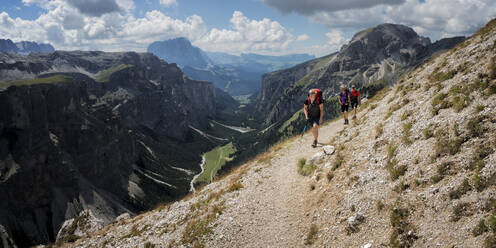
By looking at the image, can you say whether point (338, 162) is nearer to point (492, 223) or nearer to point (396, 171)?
point (396, 171)

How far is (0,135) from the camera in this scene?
14862 cm

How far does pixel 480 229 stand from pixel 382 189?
5.42m

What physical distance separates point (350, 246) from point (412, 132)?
372 inches

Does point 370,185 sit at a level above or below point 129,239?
above

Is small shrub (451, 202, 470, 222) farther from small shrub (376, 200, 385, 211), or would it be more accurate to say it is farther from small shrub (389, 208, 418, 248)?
small shrub (376, 200, 385, 211)

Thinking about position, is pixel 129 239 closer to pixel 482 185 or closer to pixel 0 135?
pixel 482 185

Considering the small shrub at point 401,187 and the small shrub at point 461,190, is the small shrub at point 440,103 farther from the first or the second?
the small shrub at point 461,190

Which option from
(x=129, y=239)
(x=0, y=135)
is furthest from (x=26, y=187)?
(x=129, y=239)

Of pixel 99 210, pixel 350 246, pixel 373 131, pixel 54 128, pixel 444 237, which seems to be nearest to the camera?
pixel 444 237

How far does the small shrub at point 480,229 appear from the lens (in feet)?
29.7

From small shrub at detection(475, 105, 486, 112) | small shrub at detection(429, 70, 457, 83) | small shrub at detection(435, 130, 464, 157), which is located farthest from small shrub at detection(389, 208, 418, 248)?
small shrub at detection(429, 70, 457, 83)

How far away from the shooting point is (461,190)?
35.8ft

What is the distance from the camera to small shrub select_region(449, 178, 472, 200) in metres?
10.8

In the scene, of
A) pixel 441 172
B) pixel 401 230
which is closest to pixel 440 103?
pixel 441 172
